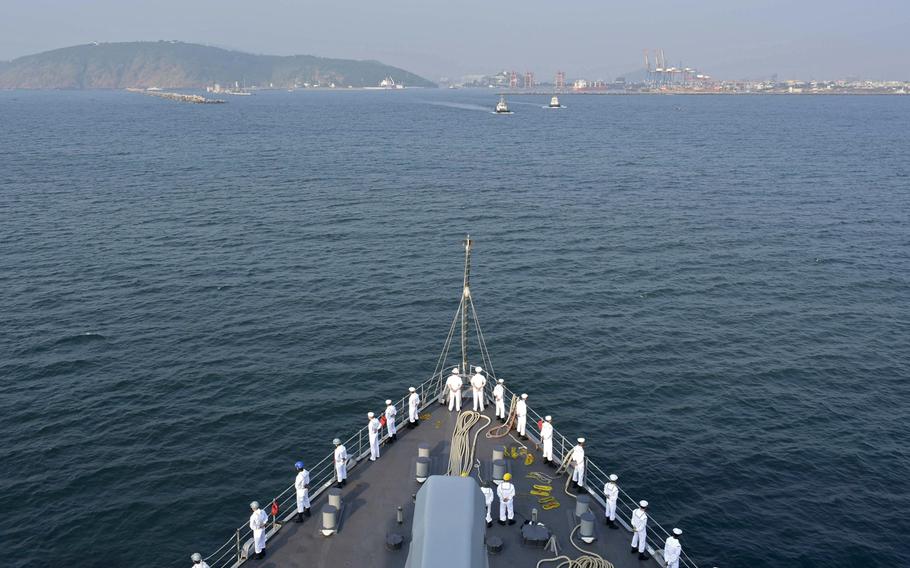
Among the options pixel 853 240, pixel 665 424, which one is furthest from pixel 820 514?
pixel 853 240

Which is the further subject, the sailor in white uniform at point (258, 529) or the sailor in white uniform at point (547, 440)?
the sailor in white uniform at point (547, 440)

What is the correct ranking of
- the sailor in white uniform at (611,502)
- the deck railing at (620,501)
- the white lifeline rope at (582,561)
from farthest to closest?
the deck railing at (620,501)
the sailor in white uniform at (611,502)
the white lifeline rope at (582,561)

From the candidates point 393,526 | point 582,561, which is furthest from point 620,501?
point 393,526

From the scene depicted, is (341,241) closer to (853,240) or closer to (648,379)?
(648,379)

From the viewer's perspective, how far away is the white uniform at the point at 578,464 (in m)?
28.0

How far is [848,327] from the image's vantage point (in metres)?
62.3

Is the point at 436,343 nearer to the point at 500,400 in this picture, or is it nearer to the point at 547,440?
the point at 500,400

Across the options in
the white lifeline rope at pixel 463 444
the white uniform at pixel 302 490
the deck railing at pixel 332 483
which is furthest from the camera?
the white lifeline rope at pixel 463 444

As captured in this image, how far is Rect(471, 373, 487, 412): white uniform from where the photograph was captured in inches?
1328

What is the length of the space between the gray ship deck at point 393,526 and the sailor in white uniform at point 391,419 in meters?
0.75

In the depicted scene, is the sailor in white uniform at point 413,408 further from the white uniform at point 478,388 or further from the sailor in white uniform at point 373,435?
the sailor in white uniform at point 373,435

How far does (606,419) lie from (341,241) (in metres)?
49.6

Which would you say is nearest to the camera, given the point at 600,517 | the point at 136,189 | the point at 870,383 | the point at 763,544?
the point at 600,517

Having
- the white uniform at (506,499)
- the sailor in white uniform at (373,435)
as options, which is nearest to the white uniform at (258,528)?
the sailor in white uniform at (373,435)
